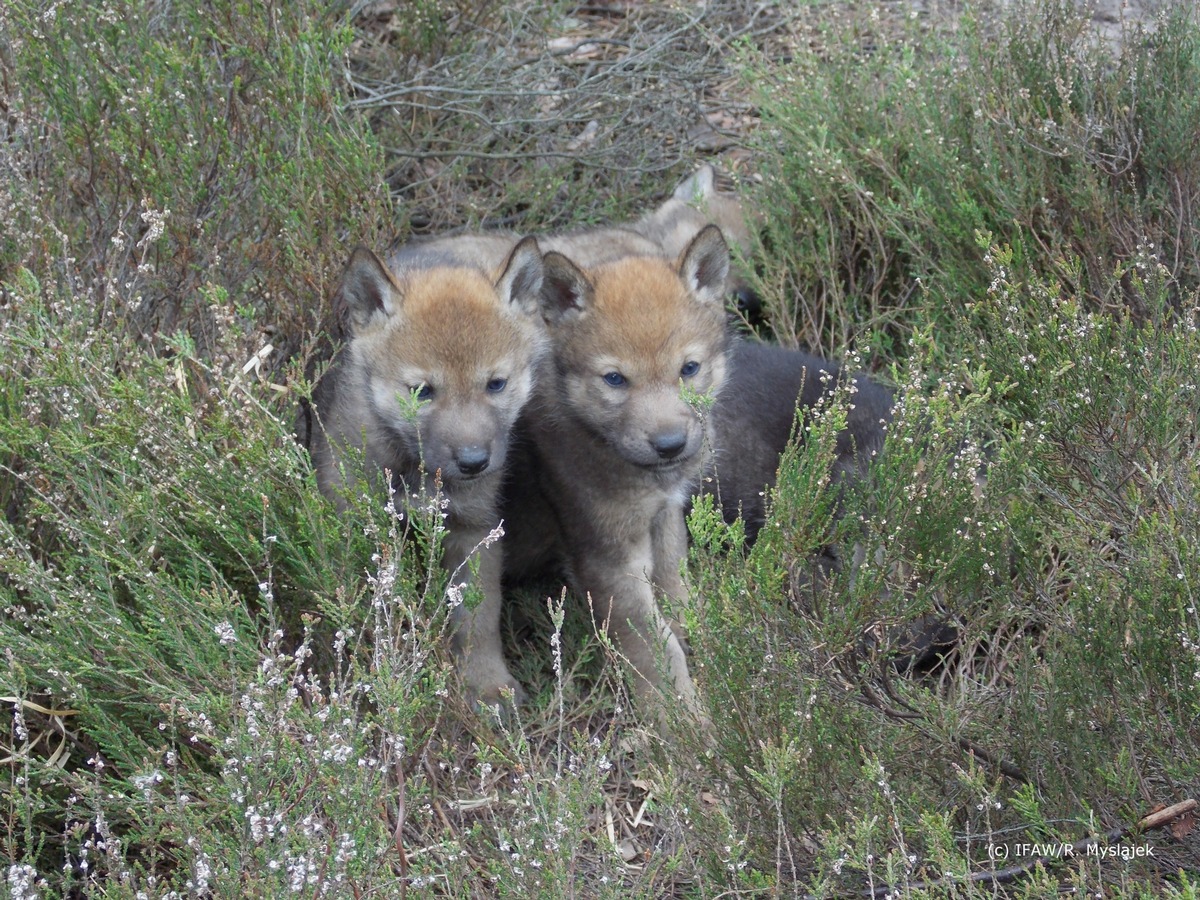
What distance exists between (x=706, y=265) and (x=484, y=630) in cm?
139

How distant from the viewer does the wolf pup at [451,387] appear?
3668 mm

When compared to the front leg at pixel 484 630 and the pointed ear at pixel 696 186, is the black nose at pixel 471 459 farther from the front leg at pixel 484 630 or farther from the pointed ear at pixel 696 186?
the pointed ear at pixel 696 186

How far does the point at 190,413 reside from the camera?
3.41 metres

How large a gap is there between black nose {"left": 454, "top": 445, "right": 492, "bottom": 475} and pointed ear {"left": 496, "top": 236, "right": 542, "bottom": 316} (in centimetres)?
57

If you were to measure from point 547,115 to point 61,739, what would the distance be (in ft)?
12.4

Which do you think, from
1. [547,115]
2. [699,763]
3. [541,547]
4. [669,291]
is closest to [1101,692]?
[699,763]

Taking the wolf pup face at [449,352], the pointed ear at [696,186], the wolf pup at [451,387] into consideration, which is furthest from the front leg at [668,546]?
the pointed ear at [696,186]

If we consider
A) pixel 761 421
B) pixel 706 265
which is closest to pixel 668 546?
pixel 761 421

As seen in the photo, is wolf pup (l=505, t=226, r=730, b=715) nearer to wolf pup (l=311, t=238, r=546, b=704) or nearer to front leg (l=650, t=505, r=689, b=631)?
front leg (l=650, t=505, r=689, b=631)

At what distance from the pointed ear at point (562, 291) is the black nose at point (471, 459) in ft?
2.04

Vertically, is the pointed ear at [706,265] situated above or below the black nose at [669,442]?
above

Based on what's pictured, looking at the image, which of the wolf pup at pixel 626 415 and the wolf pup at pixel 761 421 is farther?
the wolf pup at pixel 761 421

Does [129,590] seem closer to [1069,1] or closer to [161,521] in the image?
[161,521]

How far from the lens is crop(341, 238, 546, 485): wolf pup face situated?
11.9ft
